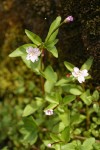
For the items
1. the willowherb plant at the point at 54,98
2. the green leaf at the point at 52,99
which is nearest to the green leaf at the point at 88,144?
the willowherb plant at the point at 54,98

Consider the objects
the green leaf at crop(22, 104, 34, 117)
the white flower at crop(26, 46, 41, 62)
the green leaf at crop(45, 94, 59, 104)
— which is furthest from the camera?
the green leaf at crop(22, 104, 34, 117)

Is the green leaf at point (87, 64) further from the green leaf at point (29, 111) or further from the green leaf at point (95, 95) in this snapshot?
the green leaf at point (29, 111)

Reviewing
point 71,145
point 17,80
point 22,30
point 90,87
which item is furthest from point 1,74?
point 71,145

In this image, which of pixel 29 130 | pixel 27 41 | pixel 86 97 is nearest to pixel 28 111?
pixel 29 130

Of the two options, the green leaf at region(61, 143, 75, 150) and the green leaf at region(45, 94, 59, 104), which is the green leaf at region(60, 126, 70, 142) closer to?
the green leaf at region(61, 143, 75, 150)

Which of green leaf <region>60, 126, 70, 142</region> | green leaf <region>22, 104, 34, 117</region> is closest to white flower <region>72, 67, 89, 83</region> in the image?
green leaf <region>60, 126, 70, 142</region>

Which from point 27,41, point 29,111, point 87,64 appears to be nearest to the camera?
point 87,64

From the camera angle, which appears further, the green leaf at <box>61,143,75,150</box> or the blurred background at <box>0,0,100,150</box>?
the blurred background at <box>0,0,100,150</box>

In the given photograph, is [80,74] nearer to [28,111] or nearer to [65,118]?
[65,118]
